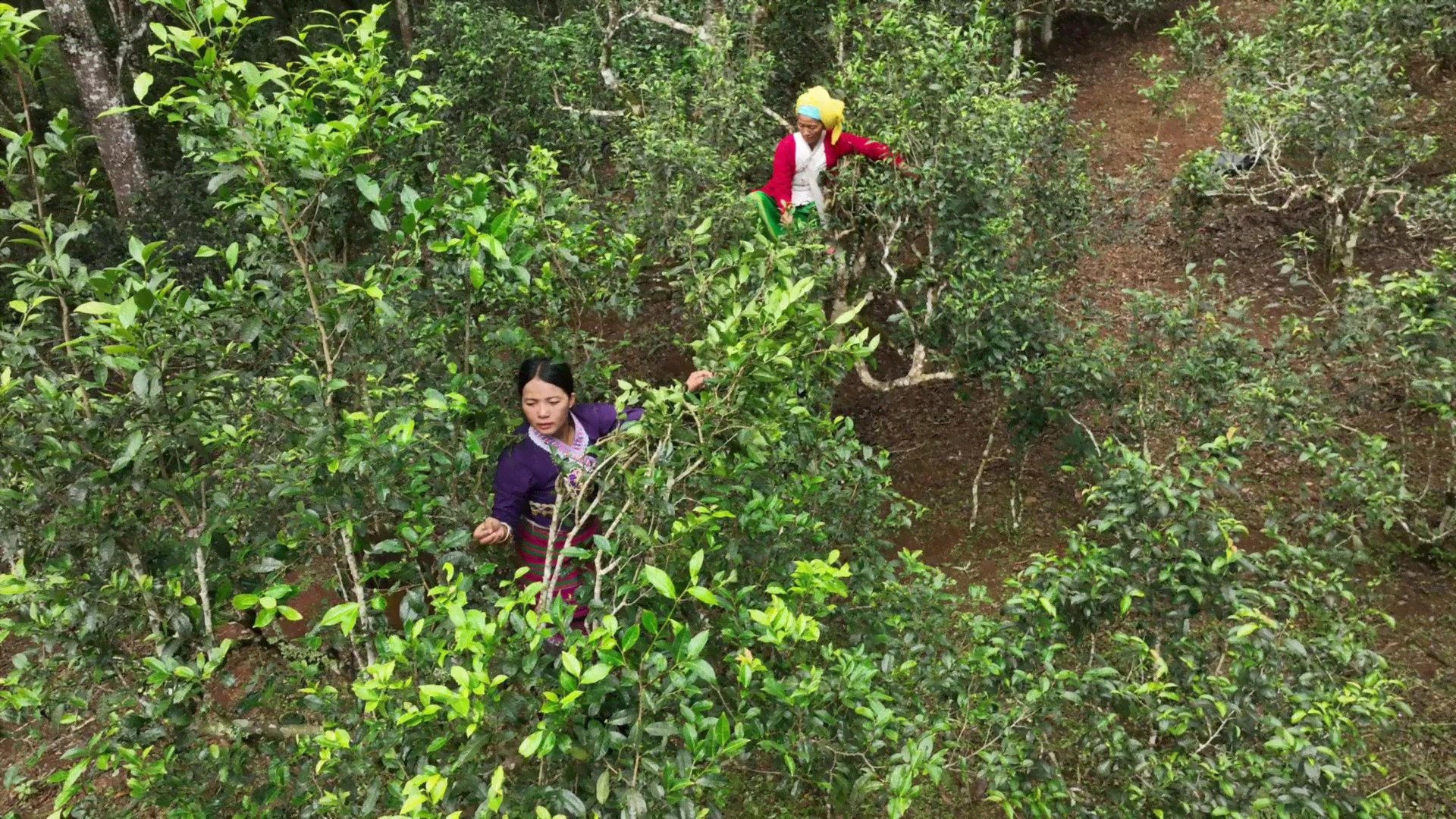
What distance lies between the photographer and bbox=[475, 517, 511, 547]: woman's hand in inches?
106

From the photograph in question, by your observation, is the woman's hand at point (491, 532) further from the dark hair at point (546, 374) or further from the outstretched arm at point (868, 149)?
the outstretched arm at point (868, 149)

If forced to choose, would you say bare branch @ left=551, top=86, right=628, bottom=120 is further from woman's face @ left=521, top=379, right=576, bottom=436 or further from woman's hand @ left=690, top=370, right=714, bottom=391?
woman's hand @ left=690, top=370, right=714, bottom=391

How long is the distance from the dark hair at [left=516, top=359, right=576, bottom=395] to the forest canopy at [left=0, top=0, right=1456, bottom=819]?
158mm

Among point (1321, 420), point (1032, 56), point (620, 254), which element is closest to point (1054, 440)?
point (1321, 420)

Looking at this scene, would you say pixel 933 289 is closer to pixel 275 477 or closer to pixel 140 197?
pixel 275 477

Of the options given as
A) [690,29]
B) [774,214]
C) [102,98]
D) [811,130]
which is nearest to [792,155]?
[811,130]

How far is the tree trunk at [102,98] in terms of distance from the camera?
6.88 m

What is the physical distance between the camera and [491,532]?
2.71m

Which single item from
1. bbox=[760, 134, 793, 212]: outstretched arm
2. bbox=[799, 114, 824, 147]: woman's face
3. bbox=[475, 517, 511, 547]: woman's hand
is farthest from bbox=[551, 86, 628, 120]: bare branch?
bbox=[475, 517, 511, 547]: woman's hand

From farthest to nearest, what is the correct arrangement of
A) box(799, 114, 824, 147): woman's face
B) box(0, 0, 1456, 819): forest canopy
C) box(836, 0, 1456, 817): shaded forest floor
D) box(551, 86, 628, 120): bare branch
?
1. box(551, 86, 628, 120): bare branch
2. box(799, 114, 824, 147): woman's face
3. box(836, 0, 1456, 817): shaded forest floor
4. box(0, 0, 1456, 819): forest canopy

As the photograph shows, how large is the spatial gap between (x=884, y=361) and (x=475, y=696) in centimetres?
587

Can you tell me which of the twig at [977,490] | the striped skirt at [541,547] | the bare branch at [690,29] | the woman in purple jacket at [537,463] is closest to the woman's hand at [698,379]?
the woman in purple jacket at [537,463]

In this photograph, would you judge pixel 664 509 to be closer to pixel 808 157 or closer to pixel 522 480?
pixel 522 480

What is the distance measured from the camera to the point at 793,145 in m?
5.55
